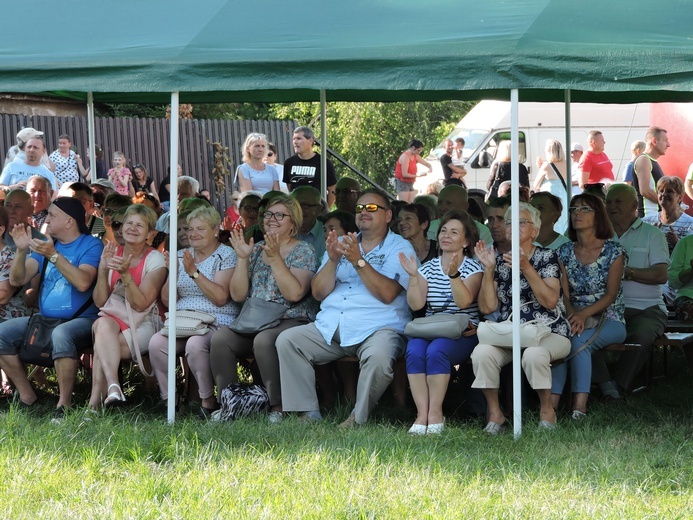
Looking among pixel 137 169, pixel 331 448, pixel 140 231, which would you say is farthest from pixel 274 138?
pixel 331 448

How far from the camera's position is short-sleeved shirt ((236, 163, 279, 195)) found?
36.7 feet

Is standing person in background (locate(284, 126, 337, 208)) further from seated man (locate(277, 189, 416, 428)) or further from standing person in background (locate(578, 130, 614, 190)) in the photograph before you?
seated man (locate(277, 189, 416, 428))

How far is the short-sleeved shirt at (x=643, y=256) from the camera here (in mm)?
6910

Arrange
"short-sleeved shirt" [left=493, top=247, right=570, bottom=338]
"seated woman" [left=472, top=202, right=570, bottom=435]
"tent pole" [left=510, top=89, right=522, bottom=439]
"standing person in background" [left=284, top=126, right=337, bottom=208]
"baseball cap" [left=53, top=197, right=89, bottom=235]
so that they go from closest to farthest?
"tent pole" [left=510, top=89, right=522, bottom=439]
"seated woman" [left=472, top=202, right=570, bottom=435]
"short-sleeved shirt" [left=493, top=247, right=570, bottom=338]
"baseball cap" [left=53, top=197, right=89, bottom=235]
"standing person in background" [left=284, top=126, right=337, bottom=208]

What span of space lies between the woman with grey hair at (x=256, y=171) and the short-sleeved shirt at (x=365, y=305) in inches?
193

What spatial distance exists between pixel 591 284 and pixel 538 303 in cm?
58

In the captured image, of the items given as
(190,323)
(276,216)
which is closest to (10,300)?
(190,323)

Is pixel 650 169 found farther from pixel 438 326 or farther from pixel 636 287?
pixel 438 326

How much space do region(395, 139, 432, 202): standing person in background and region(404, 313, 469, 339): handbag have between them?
10.5 meters

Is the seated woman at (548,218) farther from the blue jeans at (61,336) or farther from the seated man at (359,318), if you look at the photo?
the blue jeans at (61,336)

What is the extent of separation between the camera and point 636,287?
22.8ft

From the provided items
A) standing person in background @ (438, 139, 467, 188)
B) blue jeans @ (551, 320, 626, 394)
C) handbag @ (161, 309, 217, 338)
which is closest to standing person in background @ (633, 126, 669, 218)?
standing person in background @ (438, 139, 467, 188)

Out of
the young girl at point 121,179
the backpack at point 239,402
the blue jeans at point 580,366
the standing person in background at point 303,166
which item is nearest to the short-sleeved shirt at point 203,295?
the backpack at point 239,402

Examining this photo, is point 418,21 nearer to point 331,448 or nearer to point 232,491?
point 331,448
